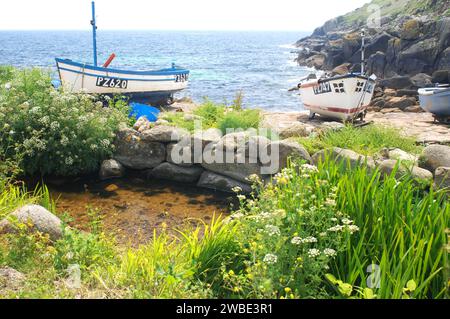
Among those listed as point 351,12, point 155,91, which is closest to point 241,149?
point 155,91

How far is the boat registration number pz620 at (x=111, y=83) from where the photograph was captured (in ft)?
51.5

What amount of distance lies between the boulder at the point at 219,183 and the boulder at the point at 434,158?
3041 mm

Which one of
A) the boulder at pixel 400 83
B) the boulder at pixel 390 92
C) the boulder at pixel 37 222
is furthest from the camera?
the boulder at pixel 400 83

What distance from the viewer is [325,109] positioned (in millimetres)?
15797

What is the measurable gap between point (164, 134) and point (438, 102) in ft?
34.2

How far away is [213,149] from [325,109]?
819 centimetres

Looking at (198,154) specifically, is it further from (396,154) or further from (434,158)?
(434,158)

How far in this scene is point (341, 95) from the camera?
48.8 feet

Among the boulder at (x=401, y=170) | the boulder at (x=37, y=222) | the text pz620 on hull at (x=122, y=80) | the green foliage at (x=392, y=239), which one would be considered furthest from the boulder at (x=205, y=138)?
the text pz620 on hull at (x=122, y=80)

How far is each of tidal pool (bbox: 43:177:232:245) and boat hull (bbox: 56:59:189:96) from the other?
6.08 metres

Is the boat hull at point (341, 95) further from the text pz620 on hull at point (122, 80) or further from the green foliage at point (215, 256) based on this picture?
the green foliage at point (215, 256)

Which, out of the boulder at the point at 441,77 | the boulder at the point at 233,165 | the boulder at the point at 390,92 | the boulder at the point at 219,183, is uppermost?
the boulder at the point at 441,77

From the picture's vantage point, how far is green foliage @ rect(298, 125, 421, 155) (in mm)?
8070
